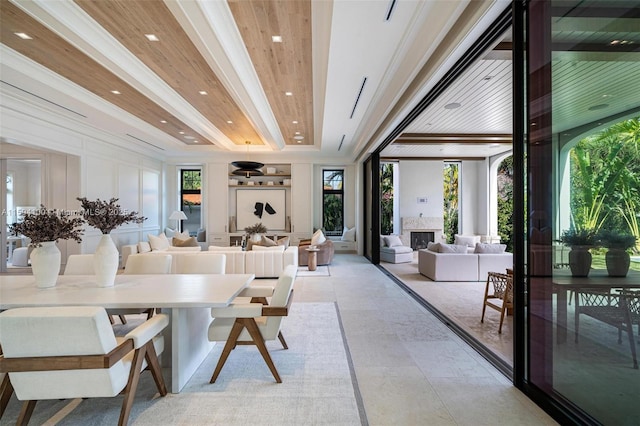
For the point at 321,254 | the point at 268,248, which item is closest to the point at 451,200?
the point at 321,254

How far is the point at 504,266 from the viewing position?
576 cm

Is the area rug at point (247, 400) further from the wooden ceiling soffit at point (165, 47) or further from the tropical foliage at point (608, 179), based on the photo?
the wooden ceiling soffit at point (165, 47)

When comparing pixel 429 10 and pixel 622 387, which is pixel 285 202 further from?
pixel 622 387

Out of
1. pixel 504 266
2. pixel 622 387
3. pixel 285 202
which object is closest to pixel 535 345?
pixel 622 387

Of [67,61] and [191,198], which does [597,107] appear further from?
[191,198]

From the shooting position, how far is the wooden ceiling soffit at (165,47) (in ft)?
9.27

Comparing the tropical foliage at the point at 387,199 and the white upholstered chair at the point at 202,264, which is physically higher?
the tropical foliage at the point at 387,199

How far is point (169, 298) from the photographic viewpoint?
224 centimetres

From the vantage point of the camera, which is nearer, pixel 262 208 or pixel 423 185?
pixel 262 208

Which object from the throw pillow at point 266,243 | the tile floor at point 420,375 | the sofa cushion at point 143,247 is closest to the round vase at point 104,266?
the tile floor at point 420,375

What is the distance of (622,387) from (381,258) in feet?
23.0

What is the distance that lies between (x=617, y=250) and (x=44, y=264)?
3.99 metres

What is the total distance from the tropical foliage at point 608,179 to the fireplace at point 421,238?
334 inches

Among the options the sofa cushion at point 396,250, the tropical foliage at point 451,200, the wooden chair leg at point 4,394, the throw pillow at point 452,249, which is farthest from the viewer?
the tropical foliage at point 451,200
